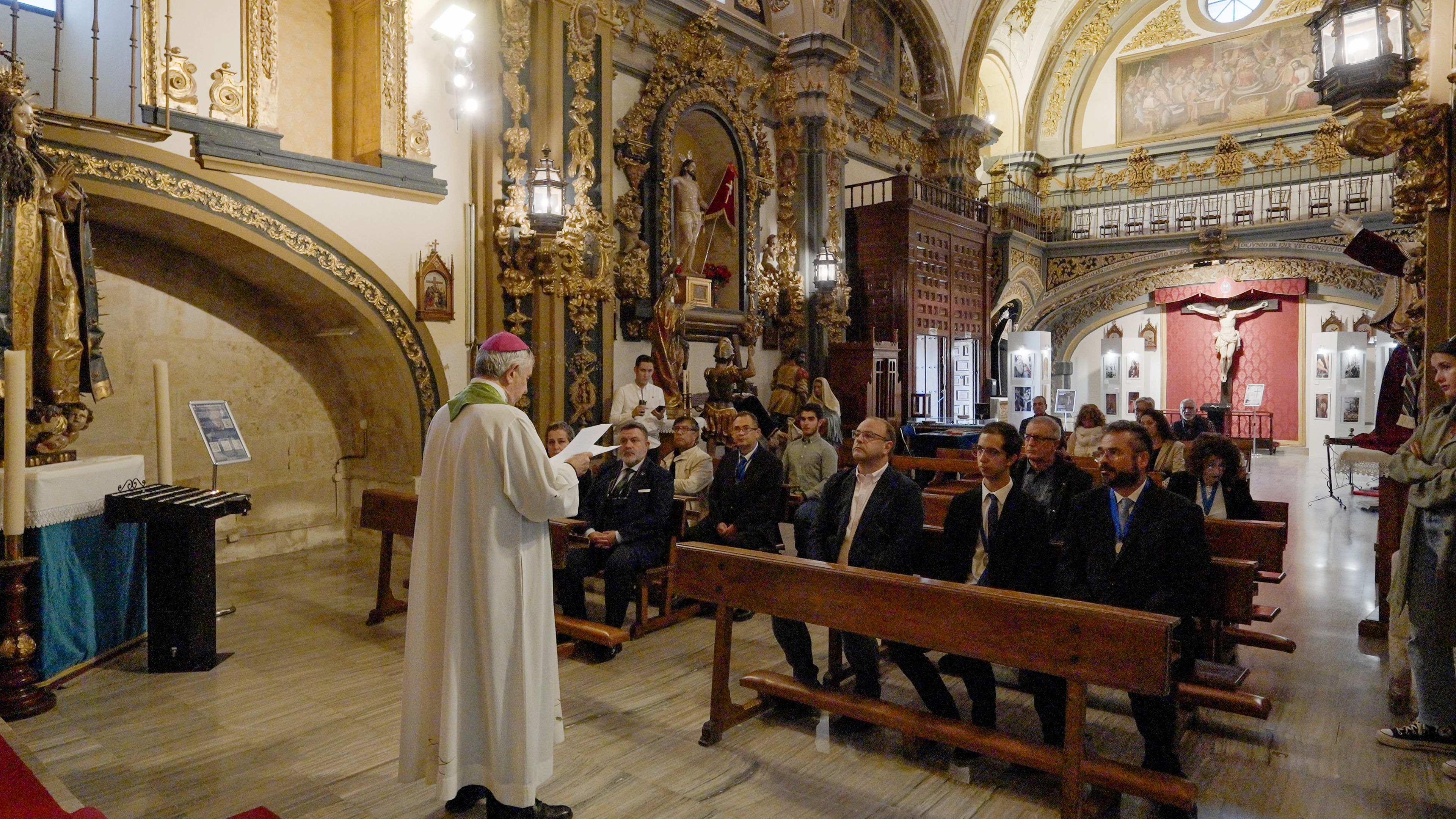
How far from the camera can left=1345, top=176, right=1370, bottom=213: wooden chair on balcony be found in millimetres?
16156

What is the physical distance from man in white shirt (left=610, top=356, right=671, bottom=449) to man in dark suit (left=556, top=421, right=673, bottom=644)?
2.59 metres

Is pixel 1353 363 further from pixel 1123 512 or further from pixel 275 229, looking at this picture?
pixel 275 229

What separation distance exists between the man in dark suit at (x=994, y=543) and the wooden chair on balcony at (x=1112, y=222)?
17398 millimetres

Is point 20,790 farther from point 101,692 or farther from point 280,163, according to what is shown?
point 280,163

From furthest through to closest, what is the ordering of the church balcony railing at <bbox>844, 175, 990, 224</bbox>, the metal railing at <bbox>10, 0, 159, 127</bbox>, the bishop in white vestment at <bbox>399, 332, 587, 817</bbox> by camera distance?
the church balcony railing at <bbox>844, 175, 990, 224</bbox>
the metal railing at <bbox>10, 0, 159, 127</bbox>
the bishop in white vestment at <bbox>399, 332, 587, 817</bbox>

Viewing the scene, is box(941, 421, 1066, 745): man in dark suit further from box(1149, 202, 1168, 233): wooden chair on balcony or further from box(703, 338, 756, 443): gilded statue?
box(1149, 202, 1168, 233): wooden chair on balcony

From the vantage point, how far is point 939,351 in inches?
538

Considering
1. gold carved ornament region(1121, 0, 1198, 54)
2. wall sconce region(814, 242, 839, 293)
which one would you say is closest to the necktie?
wall sconce region(814, 242, 839, 293)

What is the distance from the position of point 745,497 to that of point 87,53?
5.43m

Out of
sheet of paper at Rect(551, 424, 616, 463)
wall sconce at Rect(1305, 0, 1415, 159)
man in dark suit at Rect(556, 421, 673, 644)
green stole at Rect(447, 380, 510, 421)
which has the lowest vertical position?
man in dark suit at Rect(556, 421, 673, 644)

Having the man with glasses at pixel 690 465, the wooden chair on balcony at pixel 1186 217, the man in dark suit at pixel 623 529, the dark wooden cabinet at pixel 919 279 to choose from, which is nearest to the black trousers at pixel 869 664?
the man in dark suit at pixel 623 529

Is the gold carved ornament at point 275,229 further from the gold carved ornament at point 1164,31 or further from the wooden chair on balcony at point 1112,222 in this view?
the gold carved ornament at point 1164,31

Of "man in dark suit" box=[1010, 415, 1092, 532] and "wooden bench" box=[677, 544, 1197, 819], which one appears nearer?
"wooden bench" box=[677, 544, 1197, 819]

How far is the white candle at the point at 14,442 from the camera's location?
3.52 meters
